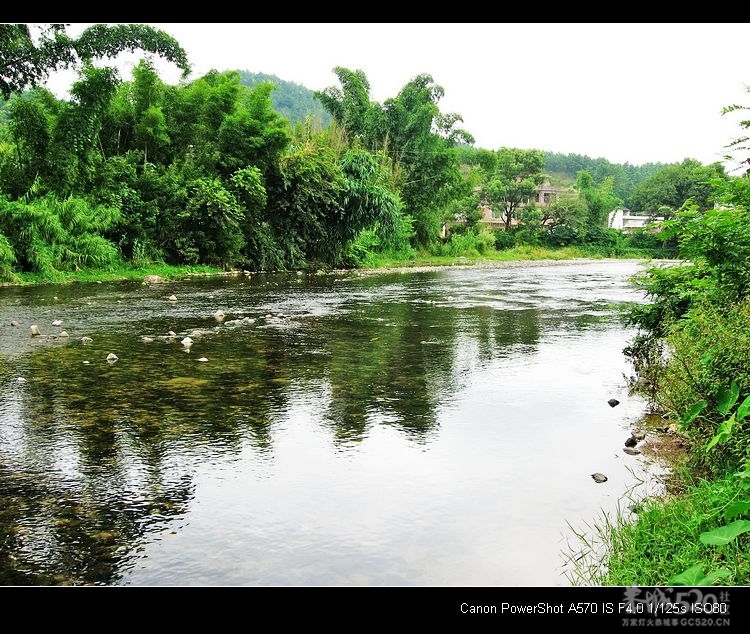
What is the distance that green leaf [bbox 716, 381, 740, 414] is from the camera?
4034 mm

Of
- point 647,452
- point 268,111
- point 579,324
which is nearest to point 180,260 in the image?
point 268,111

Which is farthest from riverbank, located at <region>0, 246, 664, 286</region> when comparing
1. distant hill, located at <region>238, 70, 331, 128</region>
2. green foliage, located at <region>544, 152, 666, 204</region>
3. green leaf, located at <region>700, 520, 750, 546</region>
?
green foliage, located at <region>544, 152, 666, 204</region>

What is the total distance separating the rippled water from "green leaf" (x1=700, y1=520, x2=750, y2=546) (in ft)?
2.54

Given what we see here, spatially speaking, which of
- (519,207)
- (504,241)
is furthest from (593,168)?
(504,241)

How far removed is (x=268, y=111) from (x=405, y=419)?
2183cm

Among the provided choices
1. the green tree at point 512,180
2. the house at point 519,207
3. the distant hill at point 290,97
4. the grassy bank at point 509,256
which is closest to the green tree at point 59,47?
the grassy bank at point 509,256

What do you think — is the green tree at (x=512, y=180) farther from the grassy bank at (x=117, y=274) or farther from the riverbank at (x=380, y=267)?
the grassy bank at (x=117, y=274)

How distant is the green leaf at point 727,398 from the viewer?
4.03 metres

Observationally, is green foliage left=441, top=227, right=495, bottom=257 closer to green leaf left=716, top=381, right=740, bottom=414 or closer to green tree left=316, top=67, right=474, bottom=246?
green tree left=316, top=67, right=474, bottom=246

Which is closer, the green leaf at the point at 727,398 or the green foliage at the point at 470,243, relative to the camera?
the green leaf at the point at 727,398

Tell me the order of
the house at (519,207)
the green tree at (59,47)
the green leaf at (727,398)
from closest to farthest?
the green leaf at (727,398) → the green tree at (59,47) → the house at (519,207)

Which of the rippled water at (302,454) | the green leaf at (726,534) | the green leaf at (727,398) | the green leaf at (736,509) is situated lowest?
the rippled water at (302,454)

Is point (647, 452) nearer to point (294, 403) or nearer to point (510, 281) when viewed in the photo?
point (294, 403)

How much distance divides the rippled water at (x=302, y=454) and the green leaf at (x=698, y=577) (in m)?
0.68
